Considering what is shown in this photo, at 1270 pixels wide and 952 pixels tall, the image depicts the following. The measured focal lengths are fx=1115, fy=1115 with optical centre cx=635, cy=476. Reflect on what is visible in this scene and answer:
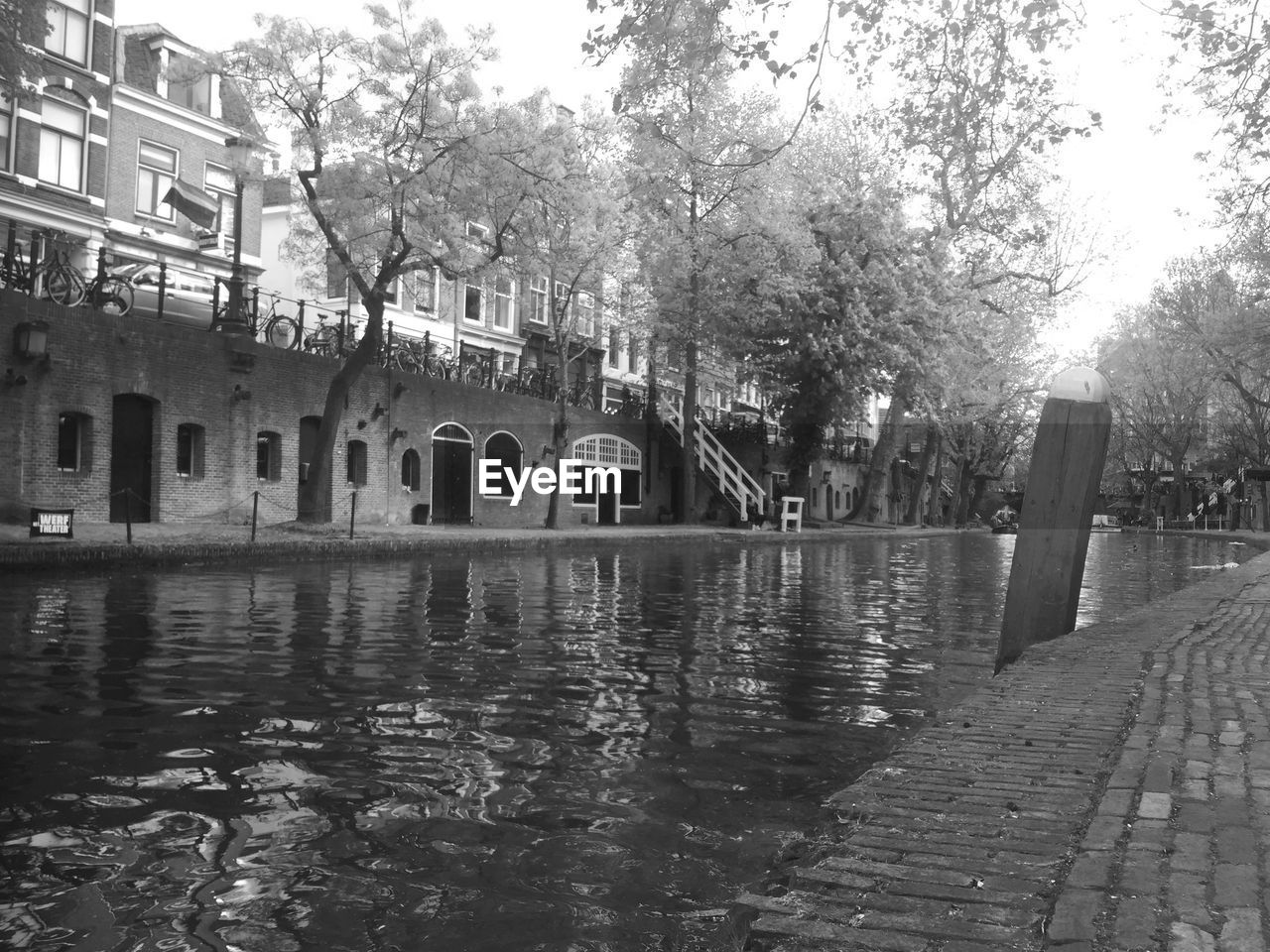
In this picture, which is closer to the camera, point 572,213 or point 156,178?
point 572,213

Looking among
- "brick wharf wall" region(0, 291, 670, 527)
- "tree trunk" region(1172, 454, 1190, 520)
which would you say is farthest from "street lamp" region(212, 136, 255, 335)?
"tree trunk" region(1172, 454, 1190, 520)

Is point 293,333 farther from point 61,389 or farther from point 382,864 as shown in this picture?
point 382,864

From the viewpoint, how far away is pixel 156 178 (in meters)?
28.8

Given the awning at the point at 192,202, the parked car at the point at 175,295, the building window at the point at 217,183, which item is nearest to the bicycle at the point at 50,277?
the parked car at the point at 175,295

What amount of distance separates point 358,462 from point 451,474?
12.2 ft

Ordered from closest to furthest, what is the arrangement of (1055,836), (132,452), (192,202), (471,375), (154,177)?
1. (1055,836)
2. (132,452)
3. (192,202)
4. (154,177)
5. (471,375)

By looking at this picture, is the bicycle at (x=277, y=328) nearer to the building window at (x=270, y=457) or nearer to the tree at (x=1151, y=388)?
the building window at (x=270, y=457)

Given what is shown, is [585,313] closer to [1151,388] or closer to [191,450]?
[191,450]

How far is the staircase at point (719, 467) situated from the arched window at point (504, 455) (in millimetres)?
8048

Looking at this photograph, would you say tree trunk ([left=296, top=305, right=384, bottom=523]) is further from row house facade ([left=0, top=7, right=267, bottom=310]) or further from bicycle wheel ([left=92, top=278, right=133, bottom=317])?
bicycle wheel ([left=92, top=278, right=133, bottom=317])

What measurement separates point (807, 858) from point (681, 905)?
443 millimetres

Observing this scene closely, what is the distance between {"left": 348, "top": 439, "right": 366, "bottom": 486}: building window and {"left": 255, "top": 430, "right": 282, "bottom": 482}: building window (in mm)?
2502

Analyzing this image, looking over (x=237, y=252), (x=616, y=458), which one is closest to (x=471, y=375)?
(x=616, y=458)

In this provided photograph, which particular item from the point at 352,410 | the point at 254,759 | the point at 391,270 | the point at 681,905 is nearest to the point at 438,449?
the point at 352,410
